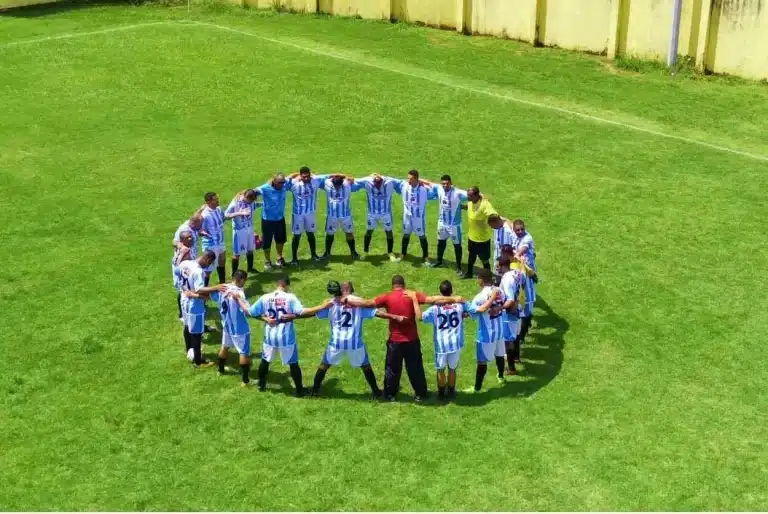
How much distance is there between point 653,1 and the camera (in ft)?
112

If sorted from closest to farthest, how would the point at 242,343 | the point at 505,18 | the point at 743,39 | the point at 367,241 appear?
the point at 242,343 < the point at 367,241 < the point at 743,39 < the point at 505,18

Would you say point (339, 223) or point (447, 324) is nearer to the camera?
point (447, 324)

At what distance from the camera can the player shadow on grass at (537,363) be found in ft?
54.4

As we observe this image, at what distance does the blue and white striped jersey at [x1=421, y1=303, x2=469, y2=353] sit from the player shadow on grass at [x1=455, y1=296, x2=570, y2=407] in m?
1.00

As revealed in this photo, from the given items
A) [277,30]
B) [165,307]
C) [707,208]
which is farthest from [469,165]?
[277,30]

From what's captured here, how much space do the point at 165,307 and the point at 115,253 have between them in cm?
304

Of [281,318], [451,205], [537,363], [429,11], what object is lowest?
[537,363]

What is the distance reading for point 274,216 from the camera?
21016 mm

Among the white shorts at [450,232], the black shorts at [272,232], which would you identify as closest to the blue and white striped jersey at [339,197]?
the black shorts at [272,232]

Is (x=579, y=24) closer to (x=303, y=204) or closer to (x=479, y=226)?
(x=479, y=226)

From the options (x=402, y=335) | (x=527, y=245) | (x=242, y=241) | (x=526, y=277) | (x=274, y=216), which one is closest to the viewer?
(x=402, y=335)

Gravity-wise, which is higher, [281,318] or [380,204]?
[380,204]

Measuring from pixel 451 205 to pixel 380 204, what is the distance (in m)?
1.69

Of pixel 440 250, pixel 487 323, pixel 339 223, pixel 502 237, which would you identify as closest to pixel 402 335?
pixel 487 323
